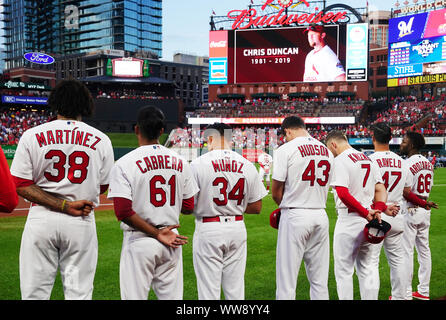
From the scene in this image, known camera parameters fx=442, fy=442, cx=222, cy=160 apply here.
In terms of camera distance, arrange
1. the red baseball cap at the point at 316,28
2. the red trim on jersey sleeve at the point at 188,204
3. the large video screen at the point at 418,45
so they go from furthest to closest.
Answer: the red baseball cap at the point at 316,28, the large video screen at the point at 418,45, the red trim on jersey sleeve at the point at 188,204

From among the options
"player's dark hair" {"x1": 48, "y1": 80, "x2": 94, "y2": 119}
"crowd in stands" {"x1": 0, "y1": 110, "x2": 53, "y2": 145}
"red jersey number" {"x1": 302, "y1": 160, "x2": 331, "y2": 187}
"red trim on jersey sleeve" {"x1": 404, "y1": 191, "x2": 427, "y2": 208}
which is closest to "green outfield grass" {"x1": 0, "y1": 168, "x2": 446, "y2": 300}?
"red trim on jersey sleeve" {"x1": 404, "y1": 191, "x2": 427, "y2": 208}

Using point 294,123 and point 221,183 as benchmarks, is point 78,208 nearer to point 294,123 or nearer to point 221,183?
point 221,183

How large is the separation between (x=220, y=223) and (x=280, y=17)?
5722 cm

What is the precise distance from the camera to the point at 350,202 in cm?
482

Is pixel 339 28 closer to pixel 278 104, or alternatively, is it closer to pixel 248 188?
pixel 278 104

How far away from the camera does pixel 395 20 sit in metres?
50.7

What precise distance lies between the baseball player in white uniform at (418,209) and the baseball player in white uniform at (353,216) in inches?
45.0

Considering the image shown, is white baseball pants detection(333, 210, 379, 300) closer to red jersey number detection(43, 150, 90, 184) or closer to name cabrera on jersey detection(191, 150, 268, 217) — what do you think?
name cabrera on jersey detection(191, 150, 268, 217)

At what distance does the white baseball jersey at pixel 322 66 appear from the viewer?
178 ft

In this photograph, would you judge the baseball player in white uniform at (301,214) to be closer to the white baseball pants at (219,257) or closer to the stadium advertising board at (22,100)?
the white baseball pants at (219,257)

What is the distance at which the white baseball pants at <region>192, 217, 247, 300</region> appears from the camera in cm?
423

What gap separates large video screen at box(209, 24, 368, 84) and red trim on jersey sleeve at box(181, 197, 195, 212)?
53.1 m

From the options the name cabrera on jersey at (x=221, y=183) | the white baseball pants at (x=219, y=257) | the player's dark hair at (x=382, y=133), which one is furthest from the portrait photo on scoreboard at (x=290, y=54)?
the white baseball pants at (x=219, y=257)
